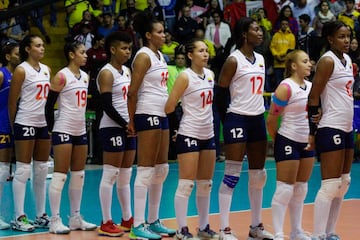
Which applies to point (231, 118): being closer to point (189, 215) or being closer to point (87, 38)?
point (189, 215)

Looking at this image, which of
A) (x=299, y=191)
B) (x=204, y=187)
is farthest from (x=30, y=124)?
(x=299, y=191)

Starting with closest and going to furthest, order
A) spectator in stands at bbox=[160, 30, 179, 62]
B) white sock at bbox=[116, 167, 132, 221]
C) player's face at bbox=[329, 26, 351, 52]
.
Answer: player's face at bbox=[329, 26, 351, 52], white sock at bbox=[116, 167, 132, 221], spectator in stands at bbox=[160, 30, 179, 62]

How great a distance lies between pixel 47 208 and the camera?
11531 millimetres

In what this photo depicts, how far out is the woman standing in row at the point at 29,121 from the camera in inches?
389

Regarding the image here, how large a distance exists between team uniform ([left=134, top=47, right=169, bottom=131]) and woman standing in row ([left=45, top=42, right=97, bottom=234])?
979 millimetres

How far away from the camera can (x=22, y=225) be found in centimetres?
987

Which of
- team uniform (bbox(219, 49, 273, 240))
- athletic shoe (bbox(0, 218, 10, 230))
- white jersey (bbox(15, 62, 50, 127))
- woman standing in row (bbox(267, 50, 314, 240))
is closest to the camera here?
woman standing in row (bbox(267, 50, 314, 240))

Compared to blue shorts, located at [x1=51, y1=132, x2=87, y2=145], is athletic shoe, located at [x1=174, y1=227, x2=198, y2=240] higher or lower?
lower

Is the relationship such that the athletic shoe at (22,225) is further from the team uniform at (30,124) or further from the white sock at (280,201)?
the white sock at (280,201)

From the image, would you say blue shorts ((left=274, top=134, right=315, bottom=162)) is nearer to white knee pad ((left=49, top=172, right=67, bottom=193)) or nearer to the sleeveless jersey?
white knee pad ((left=49, top=172, right=67, bottom=193))

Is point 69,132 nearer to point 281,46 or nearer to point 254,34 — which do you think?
point 254,34

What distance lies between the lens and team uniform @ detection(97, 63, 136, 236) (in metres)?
9.55

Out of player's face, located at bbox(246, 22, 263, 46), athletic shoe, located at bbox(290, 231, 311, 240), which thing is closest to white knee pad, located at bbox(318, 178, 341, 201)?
athletic shoe, located at bbox(290, 231, 311, 240)

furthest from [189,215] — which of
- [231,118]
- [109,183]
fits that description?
[231,118]
